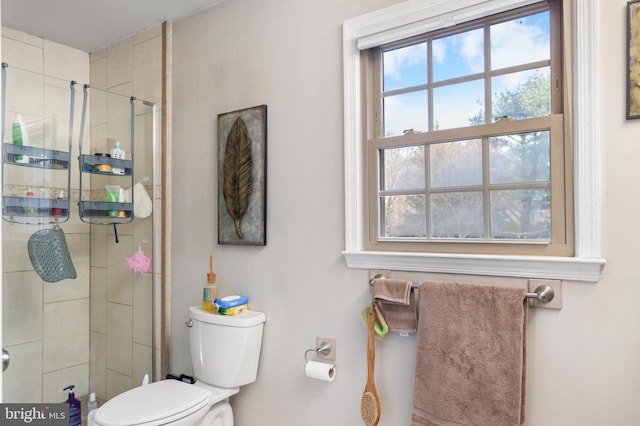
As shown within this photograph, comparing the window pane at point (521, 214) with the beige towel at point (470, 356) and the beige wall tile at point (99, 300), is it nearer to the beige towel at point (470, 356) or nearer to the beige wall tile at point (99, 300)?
the beige towel at point (470, 356)

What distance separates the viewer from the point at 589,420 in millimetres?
1296

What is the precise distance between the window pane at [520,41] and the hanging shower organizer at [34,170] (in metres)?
2.08

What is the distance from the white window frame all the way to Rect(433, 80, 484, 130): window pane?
0.24m

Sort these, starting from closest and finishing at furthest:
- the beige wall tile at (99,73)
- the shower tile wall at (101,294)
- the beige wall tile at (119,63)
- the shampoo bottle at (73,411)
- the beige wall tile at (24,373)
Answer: the beige wall tile at (24,373), the shampoo bottle at (73,411), the shower tile wall at (101,294), the beige wall tile at (119,63), the beige wall tile at (99,73)

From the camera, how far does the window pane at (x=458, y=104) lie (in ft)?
5.08

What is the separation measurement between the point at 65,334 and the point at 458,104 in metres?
2.39

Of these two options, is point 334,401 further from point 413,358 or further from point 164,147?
point 164,147

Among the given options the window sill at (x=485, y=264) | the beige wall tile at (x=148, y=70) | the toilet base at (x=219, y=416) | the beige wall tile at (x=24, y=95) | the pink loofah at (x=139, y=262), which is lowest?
the toilet base at (x=219, y=416)

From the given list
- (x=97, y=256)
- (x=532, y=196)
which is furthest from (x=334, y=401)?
(x=97, y=256)

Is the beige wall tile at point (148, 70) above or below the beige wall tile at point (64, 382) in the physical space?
above

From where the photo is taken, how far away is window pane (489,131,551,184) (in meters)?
1.42

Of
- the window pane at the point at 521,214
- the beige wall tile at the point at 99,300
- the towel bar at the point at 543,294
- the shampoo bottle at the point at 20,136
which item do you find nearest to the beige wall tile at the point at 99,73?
the shampoo bottle at the point at 20,136

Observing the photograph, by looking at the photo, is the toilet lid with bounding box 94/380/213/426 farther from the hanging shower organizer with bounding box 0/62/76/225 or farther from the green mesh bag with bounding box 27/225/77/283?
the hanging shower organizer with bounding box 0/62/76/225

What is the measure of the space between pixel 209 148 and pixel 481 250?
149 centimetres
